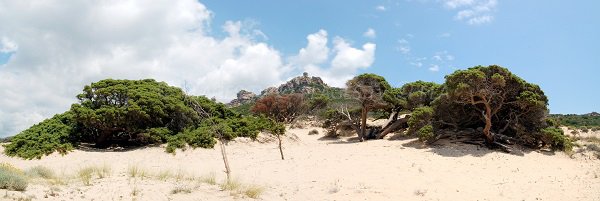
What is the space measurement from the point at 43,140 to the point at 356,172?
13.9 m

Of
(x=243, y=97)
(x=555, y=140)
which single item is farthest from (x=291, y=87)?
(x=555, y=140)

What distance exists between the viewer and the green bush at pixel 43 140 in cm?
1916

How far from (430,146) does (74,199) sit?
15461 millimetres

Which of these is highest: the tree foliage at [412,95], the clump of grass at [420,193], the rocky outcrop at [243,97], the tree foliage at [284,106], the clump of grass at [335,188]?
the rocky outcrop at [243,97]

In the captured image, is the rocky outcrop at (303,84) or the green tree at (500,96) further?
the rocky outcrop at (303,84)

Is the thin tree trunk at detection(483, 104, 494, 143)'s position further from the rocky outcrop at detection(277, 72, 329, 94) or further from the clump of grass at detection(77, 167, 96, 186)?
the rocky outcrop at detection(277, 72, 329, 94)

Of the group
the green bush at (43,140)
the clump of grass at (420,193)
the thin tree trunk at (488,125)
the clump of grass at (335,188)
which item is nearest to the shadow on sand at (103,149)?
the green bush at (43,140)

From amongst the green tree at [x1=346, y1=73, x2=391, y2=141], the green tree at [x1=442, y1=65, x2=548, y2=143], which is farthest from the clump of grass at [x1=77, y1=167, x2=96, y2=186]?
the green tree at [x1=346, y1=73, x2=391, y2=141]

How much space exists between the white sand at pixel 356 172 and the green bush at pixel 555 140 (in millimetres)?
411

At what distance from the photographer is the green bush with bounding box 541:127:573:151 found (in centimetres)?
1833

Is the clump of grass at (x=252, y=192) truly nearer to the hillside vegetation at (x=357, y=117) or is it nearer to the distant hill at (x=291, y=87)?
the hillside vegetation at (x=357, y=117)

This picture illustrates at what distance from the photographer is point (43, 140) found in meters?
20.0

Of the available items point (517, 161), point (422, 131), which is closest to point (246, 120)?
point (422, 131)

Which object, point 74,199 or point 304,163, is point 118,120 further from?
point 74,199
